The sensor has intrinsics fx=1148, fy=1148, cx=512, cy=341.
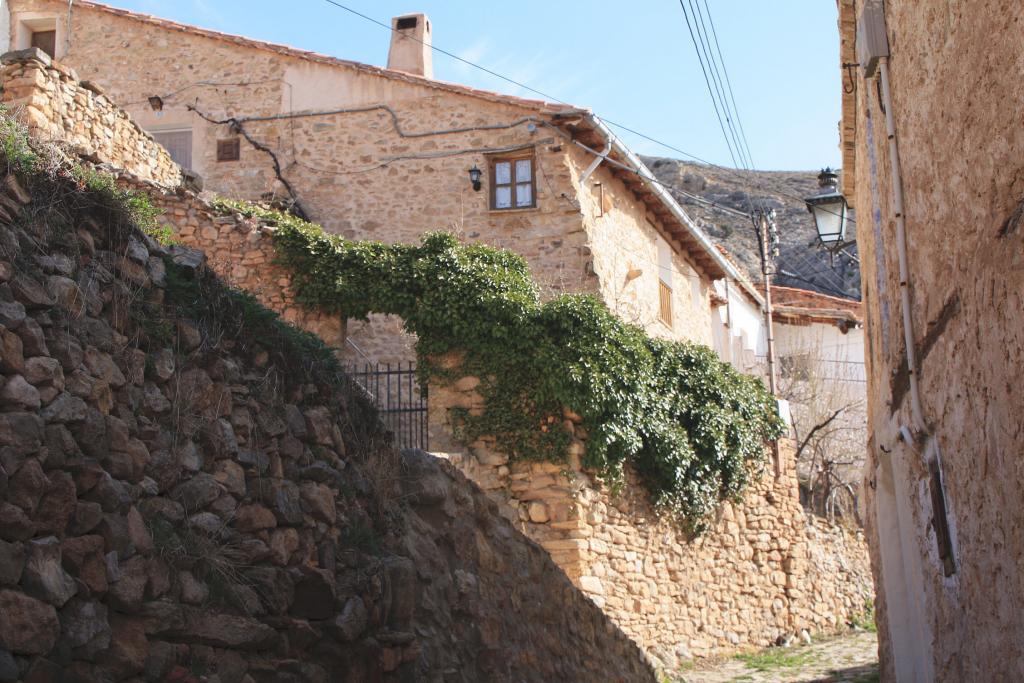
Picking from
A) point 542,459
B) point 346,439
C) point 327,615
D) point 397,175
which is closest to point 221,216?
point 397,175

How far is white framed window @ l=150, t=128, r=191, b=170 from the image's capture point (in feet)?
57.1

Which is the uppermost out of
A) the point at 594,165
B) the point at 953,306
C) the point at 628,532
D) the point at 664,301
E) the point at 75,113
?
the point at 594,165

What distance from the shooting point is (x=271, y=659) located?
211 inches

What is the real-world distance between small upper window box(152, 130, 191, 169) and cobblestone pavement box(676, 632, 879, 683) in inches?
416

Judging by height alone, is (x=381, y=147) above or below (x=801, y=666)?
above

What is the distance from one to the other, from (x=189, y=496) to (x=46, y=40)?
1506 cm

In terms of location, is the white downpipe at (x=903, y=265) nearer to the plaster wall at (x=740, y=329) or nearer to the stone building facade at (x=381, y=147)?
the stone building facade at (x=381, y=147)

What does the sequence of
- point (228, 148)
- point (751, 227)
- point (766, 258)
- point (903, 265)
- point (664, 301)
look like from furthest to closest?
point (751, 227), point (766, 258), point (664, 301), point (228, 148), point (903, 265)

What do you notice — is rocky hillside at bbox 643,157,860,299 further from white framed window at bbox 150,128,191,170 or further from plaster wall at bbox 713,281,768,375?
white framed window at bbox 150,128,191,170

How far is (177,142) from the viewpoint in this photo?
17.5 m

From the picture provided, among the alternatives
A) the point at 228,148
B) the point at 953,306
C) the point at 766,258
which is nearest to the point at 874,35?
the point at 953,306

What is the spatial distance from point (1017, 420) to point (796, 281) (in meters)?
35.1

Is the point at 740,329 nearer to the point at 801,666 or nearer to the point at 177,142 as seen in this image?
the point at 801,666

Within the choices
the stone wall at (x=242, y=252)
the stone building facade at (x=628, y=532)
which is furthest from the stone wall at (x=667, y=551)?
the stone wall at (x=242, y=252)
